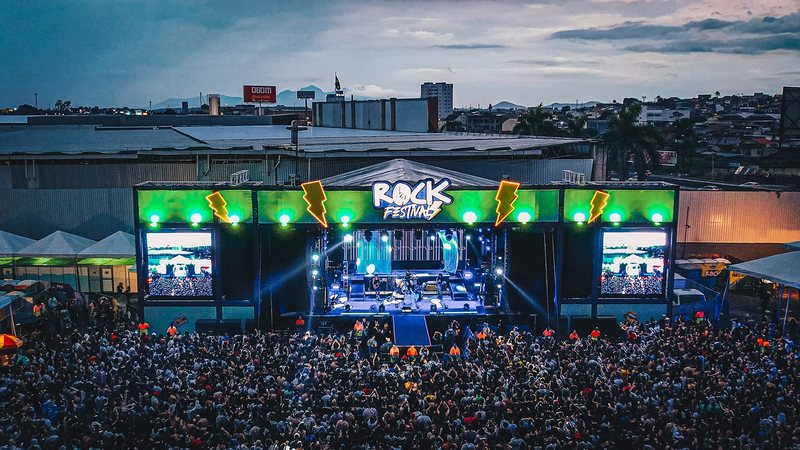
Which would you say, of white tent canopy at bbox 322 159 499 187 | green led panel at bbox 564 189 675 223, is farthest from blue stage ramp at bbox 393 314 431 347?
green led panel at bbox 564 189 675 223

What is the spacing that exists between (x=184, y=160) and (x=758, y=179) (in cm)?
3681

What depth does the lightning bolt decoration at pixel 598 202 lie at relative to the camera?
894 inches

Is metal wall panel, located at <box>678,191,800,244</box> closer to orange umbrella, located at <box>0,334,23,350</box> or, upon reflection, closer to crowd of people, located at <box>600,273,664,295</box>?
crowd of people, located at <box>600,273,664,295</box>

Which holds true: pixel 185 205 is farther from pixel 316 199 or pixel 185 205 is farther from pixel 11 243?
pixel 11 243

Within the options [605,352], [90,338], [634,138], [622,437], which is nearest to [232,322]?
[90,338]

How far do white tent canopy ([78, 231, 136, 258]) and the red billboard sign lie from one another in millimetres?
47599

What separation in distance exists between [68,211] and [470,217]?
57.3 feet

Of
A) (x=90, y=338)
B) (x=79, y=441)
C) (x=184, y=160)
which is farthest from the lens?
(x=184, y=160)

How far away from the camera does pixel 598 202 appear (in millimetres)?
22781

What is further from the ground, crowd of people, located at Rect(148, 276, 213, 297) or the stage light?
the stage light

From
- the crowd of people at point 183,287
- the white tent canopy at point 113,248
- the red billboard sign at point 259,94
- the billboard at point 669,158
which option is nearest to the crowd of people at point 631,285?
the crowd of people at point 183,287

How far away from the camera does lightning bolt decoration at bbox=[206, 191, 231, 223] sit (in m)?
22.8

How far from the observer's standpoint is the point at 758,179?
1757 inches

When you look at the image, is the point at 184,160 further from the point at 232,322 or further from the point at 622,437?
the point at 622,437
